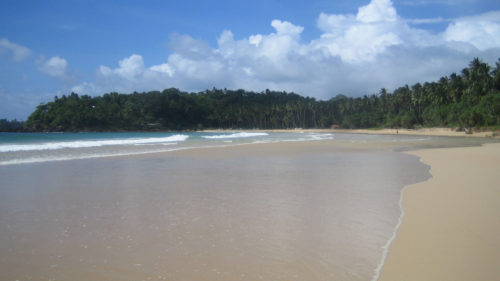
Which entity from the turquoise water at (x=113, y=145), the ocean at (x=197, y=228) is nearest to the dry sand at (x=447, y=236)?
the ocean at (x=197, y=228)

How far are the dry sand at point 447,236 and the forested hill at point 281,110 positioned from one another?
5426cm

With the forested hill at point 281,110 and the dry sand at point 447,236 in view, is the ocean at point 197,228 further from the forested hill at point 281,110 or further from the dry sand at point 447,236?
the forested hill at point 281,110

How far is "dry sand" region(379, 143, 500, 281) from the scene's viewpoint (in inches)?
141

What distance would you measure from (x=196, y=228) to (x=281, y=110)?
12892 cm

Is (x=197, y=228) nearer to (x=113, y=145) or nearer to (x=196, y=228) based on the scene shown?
(x=196, y=228)

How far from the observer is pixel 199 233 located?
489cm

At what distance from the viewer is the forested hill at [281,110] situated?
6128 cm

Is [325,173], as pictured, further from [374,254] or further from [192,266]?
[192,266]

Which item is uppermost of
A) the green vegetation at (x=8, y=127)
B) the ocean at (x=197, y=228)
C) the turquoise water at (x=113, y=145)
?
the green vegetation at (x=8, y=127)

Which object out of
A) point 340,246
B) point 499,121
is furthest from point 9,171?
point 499,121

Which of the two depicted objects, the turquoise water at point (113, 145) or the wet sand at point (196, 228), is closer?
the wet sand at point (196, 228)

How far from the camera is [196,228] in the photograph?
16.8ft

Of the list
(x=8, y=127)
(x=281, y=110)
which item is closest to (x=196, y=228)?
(x=281, y=110)

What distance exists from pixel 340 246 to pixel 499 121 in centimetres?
5870
